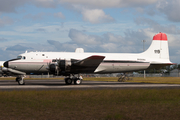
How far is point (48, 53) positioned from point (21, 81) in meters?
4.92

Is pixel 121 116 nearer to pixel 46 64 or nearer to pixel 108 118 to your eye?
pixel 108 118

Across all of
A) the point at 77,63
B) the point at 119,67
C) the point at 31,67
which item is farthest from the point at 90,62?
the point at 31,67

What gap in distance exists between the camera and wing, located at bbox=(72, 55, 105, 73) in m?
25.7

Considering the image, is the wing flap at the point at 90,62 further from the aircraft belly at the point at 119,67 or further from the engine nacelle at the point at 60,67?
the aircraft belly at the point at 119,67

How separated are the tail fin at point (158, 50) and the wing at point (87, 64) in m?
9.26

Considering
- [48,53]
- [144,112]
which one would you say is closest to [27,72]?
[48,53]

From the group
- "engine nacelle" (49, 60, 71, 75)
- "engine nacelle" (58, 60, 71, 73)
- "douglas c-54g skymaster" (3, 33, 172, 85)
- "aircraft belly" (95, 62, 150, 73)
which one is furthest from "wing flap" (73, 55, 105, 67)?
"aircraft belly" (95, 62, 150, 73)

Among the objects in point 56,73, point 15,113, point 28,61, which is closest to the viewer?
point 15,113

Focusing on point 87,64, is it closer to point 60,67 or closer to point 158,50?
point 60,67

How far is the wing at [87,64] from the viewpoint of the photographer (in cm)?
2572

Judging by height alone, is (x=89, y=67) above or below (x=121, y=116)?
above

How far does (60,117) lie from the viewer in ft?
27.5

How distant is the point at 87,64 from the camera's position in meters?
26.8

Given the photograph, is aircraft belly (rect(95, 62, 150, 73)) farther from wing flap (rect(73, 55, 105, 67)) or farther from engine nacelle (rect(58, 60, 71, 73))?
engine nacelle (rect(58, 60, 71, 73))
